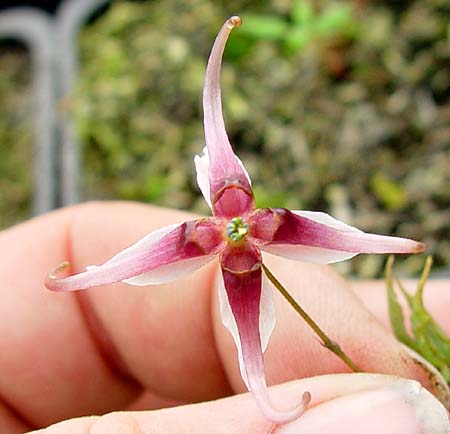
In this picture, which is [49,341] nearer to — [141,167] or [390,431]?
[390,431]

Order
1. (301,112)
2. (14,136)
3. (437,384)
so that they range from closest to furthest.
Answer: (437,384) → (301,112) → (14,136)

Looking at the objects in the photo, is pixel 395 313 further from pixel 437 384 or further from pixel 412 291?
pixel 412 291

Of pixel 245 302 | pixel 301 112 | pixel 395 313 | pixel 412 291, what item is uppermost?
pixel 301 112

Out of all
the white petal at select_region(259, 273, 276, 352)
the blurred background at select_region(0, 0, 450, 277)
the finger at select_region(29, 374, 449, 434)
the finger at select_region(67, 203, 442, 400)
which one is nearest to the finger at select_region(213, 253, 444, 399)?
the finger at select_region(67, 203, 442, 400)

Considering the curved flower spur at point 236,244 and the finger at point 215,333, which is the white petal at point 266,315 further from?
the finger at point 215,333

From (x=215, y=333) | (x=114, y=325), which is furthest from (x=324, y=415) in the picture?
(x=114, y=325)

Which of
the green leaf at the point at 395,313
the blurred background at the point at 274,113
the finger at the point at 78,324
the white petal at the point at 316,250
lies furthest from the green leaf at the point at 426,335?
the blurred background at the point at 274,113
